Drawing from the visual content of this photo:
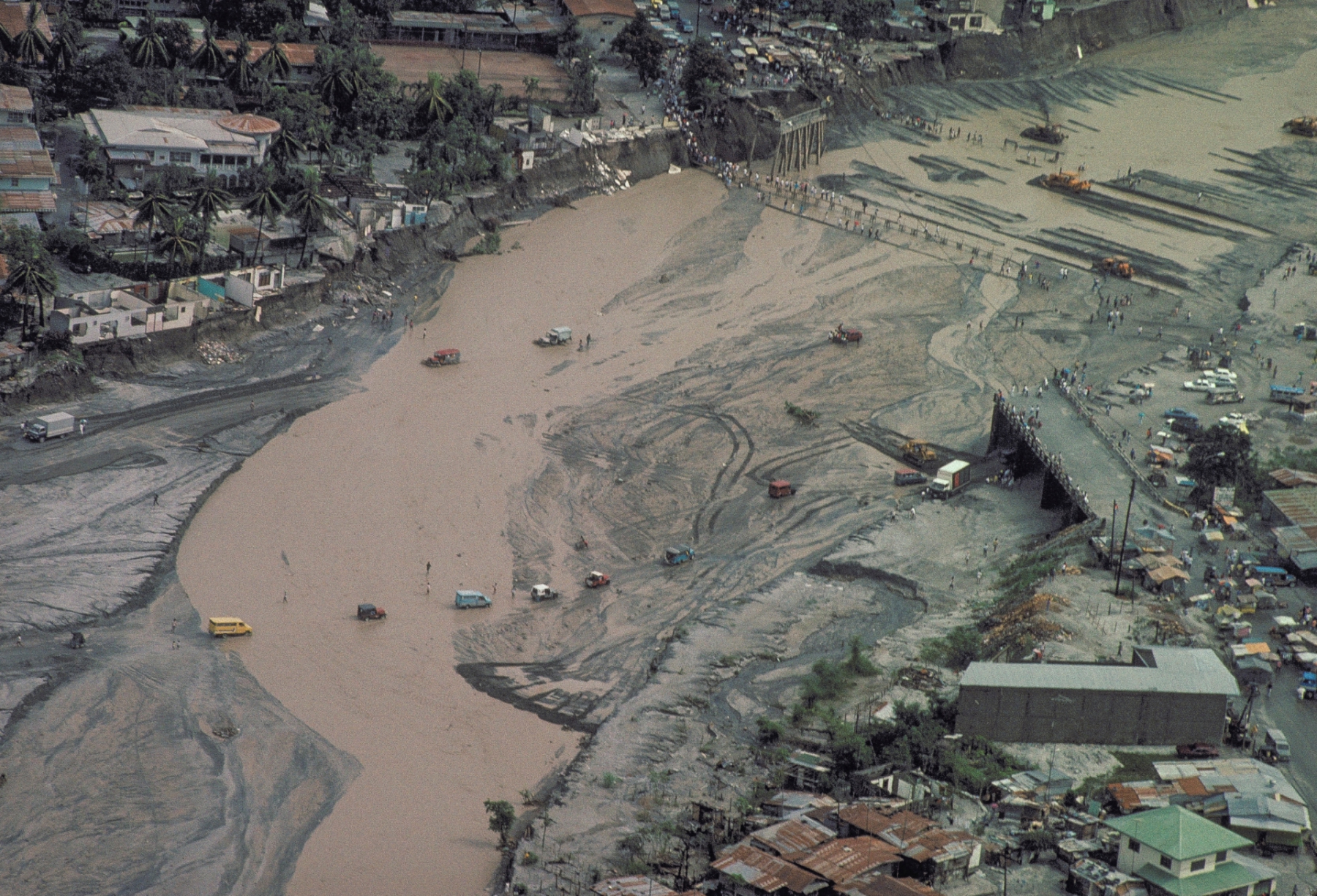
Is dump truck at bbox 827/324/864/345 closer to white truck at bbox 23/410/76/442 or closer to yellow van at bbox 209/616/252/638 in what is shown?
white truck at bbox 23/410/76/442

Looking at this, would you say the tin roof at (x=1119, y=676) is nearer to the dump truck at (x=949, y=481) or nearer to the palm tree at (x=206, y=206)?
the dump truck at (x=949, y=481)

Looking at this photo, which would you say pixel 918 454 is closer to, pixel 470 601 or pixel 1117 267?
pixel 470 601

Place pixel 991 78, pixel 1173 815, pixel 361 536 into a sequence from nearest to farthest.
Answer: pixel 1173 815
pixel 361 536
pixel 991 78

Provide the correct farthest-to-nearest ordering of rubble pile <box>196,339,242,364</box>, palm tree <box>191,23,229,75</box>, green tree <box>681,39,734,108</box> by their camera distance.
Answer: green tree <box>681,39,734,108</box>
palm tree <box>191,23,229,75</box>
rubble pile <box>196,339,242,364</box>

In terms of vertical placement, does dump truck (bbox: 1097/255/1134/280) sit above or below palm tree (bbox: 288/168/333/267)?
below

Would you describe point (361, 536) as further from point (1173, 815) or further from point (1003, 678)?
point (1173, 815)

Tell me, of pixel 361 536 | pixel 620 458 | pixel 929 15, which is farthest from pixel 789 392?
pixel 929 15

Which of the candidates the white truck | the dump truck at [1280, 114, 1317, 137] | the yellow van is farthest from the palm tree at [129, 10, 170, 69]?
the dump truck at [1280, 114, 1317, 137]

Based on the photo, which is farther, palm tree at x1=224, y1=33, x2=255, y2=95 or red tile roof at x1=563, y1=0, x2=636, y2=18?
red tile roof at x1=563, y1=0, x2=636, y2=18
